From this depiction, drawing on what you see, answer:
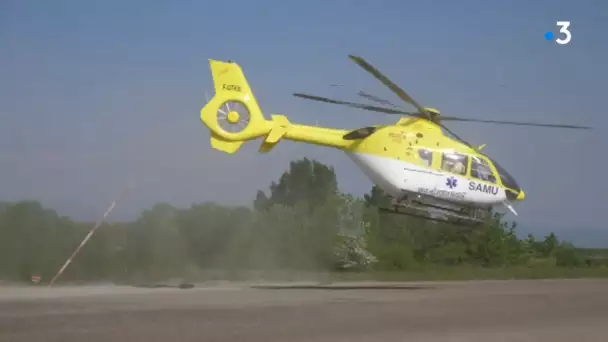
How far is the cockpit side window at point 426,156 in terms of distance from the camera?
1031 inches

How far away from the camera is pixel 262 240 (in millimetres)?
33000

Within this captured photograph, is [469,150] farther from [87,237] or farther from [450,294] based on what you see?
[87,237]

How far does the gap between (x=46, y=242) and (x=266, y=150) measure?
8.87 meters

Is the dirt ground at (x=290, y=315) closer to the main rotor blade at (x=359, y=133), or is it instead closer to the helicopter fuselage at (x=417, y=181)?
the helicopter fuselage at (x=417, y=181)

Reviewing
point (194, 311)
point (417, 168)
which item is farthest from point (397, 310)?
point (417, 168)

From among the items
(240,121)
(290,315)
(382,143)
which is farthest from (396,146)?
(290,315)

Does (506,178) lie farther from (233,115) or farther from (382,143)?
(233,115)

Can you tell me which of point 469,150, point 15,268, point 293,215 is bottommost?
point 15,268

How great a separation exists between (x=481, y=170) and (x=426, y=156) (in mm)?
2233

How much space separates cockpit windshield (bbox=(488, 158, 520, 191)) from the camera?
27.6m

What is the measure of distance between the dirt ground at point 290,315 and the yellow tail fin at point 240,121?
16.7 ft

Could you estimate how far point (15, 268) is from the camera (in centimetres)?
2672

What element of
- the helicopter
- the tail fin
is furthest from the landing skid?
the tail fin

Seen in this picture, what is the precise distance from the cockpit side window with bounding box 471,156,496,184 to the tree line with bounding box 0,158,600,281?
332cm
